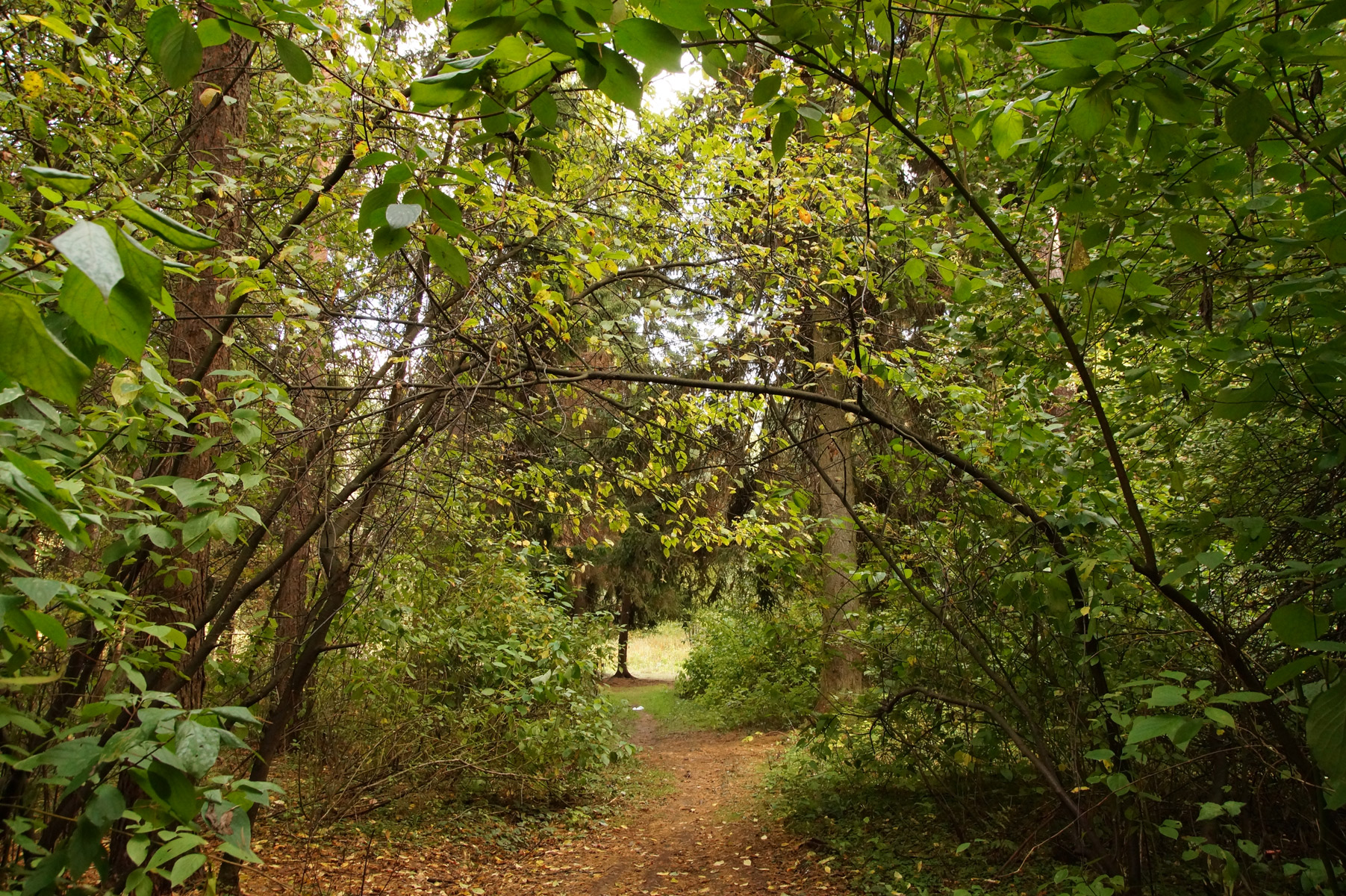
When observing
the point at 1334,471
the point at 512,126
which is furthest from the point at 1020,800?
the point at 512,126

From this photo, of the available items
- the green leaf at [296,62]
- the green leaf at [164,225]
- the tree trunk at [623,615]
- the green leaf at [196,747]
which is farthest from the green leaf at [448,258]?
the tree trunk at [623,615]

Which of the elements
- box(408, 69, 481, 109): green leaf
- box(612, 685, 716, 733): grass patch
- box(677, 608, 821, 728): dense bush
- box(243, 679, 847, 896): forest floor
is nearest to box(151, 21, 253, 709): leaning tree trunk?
box(243, 679, 847, 896): forest floor

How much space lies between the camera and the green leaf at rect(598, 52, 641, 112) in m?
1.05

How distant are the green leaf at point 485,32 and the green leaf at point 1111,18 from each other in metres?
0.95

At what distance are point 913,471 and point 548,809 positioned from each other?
5.80 metres

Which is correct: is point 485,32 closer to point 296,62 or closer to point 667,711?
point 296,62

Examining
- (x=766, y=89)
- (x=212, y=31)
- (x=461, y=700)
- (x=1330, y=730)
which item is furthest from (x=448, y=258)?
(x=461, y=700)

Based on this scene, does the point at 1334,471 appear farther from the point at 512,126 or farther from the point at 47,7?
Result: the point at 47,7

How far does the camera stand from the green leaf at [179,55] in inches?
45.6

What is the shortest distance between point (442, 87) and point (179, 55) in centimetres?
55

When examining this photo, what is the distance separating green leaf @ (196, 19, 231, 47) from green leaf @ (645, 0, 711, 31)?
76cm

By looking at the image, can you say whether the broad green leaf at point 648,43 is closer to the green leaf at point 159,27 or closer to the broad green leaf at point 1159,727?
the green leaf at point 159,27

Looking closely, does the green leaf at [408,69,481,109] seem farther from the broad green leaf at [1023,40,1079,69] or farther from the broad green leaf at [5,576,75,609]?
the broad green leaf at [5,576,75,609]

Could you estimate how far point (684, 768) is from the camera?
32.4 ft
